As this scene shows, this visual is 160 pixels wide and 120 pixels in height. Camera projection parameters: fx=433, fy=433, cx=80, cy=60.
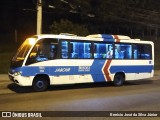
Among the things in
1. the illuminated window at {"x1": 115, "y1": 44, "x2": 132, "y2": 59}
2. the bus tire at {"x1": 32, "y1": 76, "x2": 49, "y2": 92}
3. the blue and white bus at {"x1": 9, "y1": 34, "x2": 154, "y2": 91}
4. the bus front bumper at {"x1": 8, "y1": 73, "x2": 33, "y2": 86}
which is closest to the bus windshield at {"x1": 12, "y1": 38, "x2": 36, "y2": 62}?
the blue and white bus at {"x1": 9, "y1": 34, "x2": 154, "y2": 91}

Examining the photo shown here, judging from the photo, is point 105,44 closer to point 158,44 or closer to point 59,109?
point 59,109

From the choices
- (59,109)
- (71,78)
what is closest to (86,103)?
(59,109)

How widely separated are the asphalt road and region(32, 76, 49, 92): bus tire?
0.86 feet

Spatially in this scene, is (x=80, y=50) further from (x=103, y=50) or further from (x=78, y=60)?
(x=103, y=50)

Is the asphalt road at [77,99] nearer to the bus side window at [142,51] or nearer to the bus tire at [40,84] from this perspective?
the bus tire at [40,84]

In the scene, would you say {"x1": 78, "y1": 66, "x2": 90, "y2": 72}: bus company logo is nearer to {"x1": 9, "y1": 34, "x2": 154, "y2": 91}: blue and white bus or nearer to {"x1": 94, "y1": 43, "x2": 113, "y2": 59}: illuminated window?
{"x1": 9, "y1": 34, "x2": 154, "y2": 91}: blue and white bus

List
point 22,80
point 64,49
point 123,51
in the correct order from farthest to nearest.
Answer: point 123,51 < point 64,49 < point 22,80

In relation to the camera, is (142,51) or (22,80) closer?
(22,80)

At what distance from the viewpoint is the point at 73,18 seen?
124 feet

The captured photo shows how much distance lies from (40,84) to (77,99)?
311 cm

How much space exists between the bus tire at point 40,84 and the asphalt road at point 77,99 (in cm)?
26

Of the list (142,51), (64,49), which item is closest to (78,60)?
(64,49)

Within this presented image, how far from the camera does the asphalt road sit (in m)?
14.8

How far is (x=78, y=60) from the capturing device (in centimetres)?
2097
